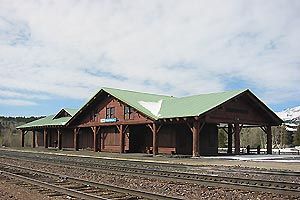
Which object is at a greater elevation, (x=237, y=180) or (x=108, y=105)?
(x=108, y=105)

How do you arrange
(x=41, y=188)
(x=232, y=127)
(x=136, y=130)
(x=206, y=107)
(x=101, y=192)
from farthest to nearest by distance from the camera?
1. (x=136, y=130)
2. (x=232, y=127)
3. (x=206, y=107)
4. (x=41, y=188)
5. (x=101, y=192)

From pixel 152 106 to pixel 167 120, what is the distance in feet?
19.5

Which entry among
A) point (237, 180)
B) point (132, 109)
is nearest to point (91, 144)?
point (132, 109)

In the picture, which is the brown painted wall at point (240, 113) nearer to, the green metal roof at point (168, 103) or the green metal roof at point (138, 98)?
the green metal roof at point (168, 103)

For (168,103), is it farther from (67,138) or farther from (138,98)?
(67,138)

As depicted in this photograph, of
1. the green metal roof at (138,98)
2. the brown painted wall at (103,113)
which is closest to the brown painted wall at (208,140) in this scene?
the green metal roof at (138,98)

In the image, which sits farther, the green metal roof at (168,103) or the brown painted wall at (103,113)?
the brown painted wall at (103,113)

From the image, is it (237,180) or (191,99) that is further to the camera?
(191,99)

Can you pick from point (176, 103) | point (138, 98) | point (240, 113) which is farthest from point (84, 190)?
point (138, 98)

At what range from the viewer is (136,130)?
137 ft

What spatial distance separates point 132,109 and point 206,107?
338 inches

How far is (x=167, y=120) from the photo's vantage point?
34656 mm

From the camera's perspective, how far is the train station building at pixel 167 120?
34312 mm

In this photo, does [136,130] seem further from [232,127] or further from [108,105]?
[232,127]
